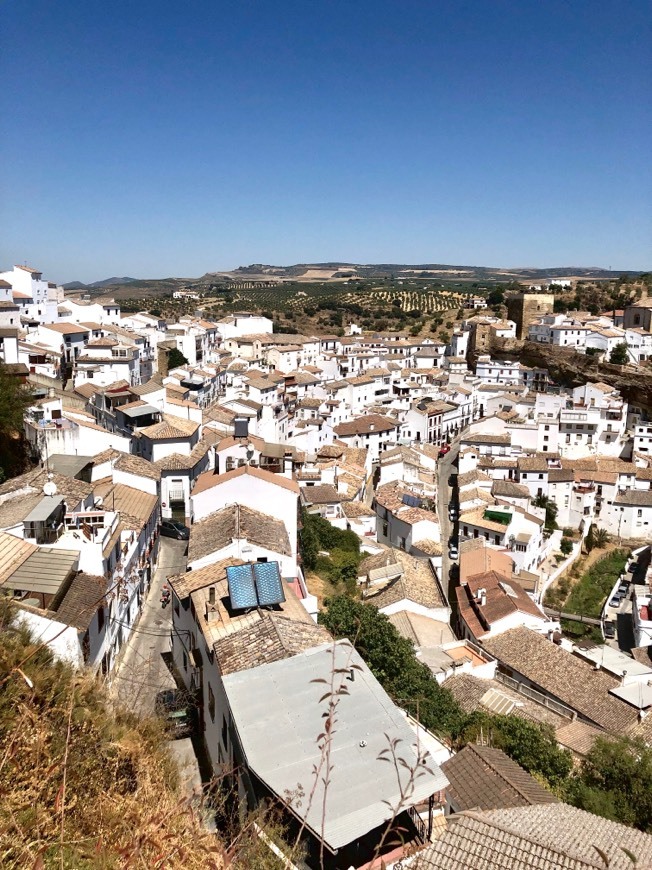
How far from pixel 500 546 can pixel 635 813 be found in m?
18.4

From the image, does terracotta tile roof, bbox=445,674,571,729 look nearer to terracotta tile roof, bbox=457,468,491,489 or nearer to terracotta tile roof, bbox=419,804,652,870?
terracotta tile roof, bbox=419,804,652,870

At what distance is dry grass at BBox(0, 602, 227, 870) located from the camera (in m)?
3.32

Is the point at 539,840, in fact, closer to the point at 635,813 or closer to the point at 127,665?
the point at 635,813

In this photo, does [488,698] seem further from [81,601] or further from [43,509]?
[43,509]

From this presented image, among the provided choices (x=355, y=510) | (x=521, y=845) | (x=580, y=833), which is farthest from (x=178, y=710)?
(x=355, y=510)

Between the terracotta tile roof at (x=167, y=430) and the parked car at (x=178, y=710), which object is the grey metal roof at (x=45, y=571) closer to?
the parked car at (x=178, y=710)

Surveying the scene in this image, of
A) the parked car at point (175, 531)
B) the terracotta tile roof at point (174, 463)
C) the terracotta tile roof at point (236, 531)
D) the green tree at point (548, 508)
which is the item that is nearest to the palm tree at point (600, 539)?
the green tree at point (548, 508)

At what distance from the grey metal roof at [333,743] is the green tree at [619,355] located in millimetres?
47831

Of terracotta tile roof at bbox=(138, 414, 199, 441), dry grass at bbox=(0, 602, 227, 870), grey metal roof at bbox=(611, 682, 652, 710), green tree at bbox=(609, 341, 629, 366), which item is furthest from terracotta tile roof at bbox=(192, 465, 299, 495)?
green tree at bbox=(609, 341, 629, 366)

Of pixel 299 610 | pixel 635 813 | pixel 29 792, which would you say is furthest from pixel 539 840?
pixel 635 813

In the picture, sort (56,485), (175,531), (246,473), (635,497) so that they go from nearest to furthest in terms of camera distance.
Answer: (56,485) → (246,473) → (175,531) → (635,497)

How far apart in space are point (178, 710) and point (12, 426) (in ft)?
35.2

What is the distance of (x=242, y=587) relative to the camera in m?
10.0

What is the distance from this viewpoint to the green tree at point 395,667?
39.0ft
